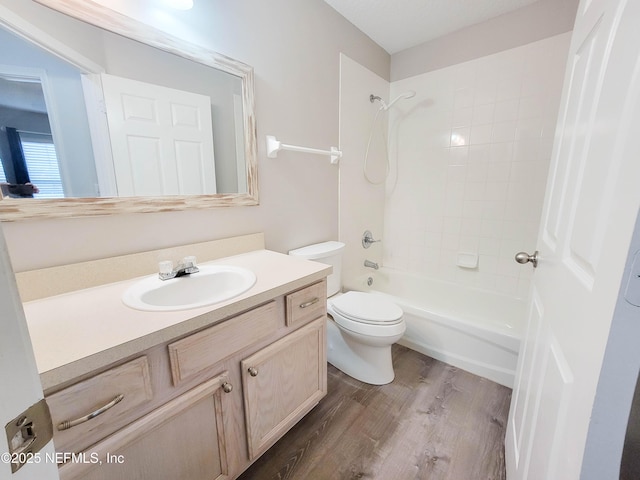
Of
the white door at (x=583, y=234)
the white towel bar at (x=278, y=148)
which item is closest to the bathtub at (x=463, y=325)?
Answer: the white door at (x=583, y=234)

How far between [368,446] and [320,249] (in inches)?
40.1

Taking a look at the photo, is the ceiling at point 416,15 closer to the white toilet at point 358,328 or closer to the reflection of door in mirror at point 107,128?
the reflection of door in mirror at point 107,128

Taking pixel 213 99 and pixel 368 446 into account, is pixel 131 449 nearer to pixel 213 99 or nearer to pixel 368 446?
pixel 368 446

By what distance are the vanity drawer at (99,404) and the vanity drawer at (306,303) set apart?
1.63ft

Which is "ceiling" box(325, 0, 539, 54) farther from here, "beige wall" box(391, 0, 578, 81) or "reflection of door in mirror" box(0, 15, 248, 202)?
"reflection of door in mirror" box(0, 15, 248, 202)

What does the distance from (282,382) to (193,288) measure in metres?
0.52

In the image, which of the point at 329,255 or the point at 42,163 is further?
the point at 329,255

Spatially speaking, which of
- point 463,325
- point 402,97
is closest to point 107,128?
point 402,97

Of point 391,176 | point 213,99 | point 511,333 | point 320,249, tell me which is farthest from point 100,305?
point 391,176

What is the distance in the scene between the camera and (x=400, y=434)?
129cm

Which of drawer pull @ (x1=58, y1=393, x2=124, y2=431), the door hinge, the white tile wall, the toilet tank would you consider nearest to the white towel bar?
the toilet tank

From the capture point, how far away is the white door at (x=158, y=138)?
1007mm

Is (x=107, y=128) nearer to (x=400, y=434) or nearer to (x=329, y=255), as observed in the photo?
(x=329, y=255)

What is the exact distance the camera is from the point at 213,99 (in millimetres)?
1250
